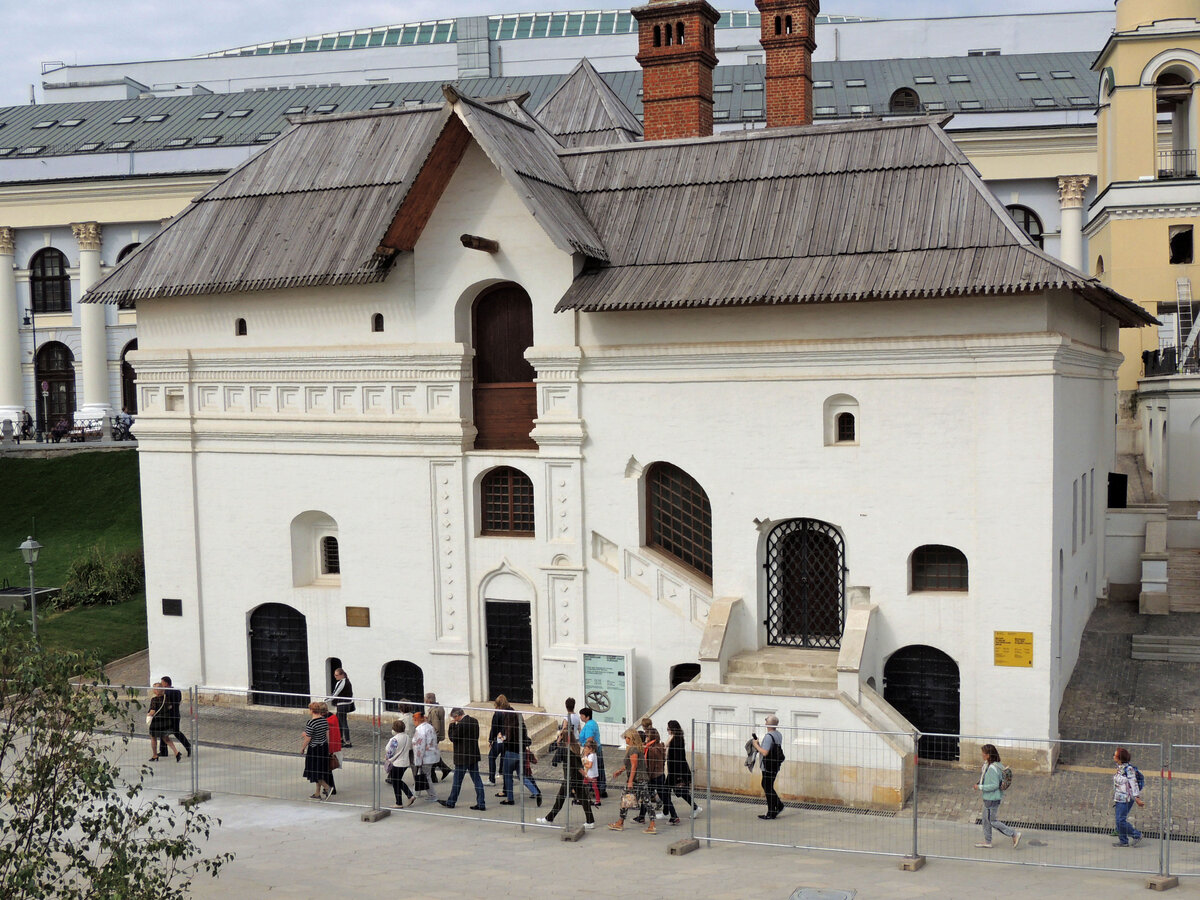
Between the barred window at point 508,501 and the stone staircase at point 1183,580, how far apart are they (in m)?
14.3

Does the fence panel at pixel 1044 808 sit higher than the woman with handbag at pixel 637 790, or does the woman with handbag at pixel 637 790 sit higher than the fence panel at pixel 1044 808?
the woman with handbag at pixel 637 790

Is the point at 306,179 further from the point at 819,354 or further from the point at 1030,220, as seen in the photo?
the point at 1030,220

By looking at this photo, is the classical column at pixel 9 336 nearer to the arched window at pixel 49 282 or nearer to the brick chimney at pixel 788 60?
the arched window at pixel 49 282

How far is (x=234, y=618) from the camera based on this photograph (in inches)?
957

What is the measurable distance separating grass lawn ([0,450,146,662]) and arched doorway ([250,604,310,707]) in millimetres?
4708

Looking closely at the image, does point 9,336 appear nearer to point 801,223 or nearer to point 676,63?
point 676,63

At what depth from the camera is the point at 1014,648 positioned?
63.4 feet

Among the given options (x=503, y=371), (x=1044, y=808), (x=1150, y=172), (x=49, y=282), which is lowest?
(x=1044, y=808)

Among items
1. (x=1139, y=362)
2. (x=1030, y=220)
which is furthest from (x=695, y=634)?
(x=1030, y=220)

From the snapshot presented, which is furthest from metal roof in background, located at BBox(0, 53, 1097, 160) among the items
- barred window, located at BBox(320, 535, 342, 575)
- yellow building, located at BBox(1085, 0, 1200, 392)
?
barred window, located at BBox(320, 535, 342, 575)

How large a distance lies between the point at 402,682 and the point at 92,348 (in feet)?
110

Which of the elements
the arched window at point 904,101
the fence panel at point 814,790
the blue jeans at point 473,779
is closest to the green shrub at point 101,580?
the blue jeans at point 473,779

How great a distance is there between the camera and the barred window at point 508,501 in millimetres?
22672

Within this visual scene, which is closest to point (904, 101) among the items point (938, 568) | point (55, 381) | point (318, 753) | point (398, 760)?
point (938, 568)
